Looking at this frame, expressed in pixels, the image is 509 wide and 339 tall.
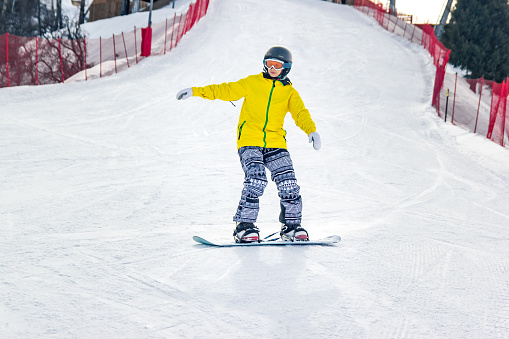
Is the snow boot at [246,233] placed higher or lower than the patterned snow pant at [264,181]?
lower

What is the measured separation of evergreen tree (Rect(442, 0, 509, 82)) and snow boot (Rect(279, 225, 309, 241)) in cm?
2905

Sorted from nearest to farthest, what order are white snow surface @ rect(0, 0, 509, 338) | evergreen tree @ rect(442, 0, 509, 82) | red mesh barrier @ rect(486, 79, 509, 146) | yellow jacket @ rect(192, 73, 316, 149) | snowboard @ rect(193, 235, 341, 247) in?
1. white snow surface @ rect(0, 0, 509, 338)
2. snowboard @ rect(193, 235, 341, 247)
3. yellow jacket @ rect(192, 73, 316, 149)
4. red mesh barrier @ rect(486, 79, 509, 146)
5. evergreen tree @ rect(442, 0, 509, 82)

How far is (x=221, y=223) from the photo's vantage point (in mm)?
5711

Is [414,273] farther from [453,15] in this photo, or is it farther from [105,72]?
[453,15]

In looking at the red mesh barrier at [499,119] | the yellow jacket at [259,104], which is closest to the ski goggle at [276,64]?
the yellow jacket at [259,104]

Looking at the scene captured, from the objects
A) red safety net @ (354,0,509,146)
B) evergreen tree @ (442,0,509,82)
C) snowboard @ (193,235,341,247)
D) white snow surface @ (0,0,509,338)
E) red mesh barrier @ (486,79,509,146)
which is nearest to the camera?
white snow surface @ (0,0,509,338)

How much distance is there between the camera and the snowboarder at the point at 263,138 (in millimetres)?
4750

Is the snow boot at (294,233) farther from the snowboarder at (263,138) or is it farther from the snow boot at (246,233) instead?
the snow boot at (246,233)

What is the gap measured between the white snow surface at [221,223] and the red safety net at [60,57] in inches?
85.9

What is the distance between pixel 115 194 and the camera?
6.65 m

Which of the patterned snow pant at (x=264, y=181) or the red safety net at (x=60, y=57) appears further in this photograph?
the red safety net at (x=60, y=57)

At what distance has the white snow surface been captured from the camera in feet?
10.5

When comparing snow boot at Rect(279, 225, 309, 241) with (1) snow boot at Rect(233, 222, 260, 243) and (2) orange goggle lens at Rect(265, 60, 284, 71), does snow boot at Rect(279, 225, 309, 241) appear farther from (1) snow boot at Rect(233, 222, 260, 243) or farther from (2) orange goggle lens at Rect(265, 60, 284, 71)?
(2) orange goggle lens at Rect(265, 60, 284, 71)

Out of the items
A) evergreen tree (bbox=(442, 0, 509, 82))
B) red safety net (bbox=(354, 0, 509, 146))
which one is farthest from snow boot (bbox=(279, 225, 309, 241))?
evergreen tree (bbox=(442, 0, 509, 82))
